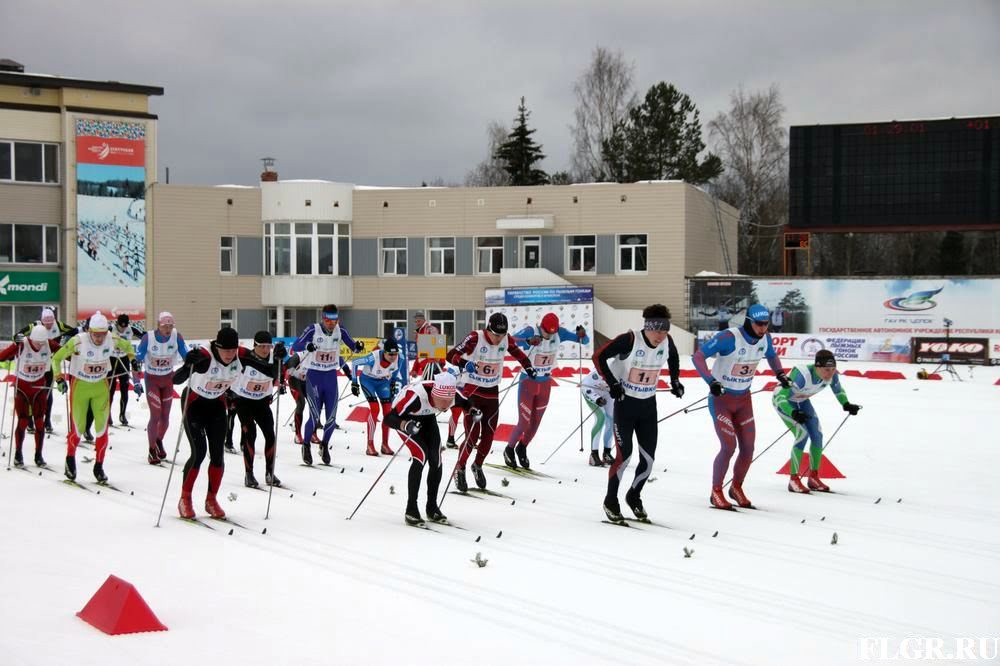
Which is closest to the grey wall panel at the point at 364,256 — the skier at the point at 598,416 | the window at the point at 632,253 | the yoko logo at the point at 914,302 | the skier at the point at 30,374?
the window at the point at 632,253

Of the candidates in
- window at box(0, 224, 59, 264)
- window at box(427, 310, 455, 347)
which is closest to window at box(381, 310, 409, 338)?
window at box(427, 310, 455, 347)

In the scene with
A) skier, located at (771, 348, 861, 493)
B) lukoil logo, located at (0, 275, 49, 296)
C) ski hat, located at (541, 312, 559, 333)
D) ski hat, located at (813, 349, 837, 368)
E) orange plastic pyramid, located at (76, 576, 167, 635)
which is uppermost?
lukoil logo, located at (0, 275, 49, 296)

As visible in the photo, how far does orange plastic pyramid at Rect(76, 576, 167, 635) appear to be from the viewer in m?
6.29

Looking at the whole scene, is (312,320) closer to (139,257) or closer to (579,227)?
(139,257)

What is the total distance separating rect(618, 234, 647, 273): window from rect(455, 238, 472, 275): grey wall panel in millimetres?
6485

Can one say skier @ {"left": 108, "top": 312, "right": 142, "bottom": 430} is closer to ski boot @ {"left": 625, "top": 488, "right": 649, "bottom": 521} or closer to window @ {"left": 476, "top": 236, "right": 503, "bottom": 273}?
ski boot @ {"left": 625, "top": 488, "right": 649, "bottom": 521}

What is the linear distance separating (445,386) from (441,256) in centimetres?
3625

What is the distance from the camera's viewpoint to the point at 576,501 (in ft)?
37.8

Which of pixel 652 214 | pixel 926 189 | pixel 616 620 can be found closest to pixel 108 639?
pixel 616 620

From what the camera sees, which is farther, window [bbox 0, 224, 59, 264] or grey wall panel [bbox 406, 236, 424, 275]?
grey wall panel [bbox 406, 236, 424, 275]

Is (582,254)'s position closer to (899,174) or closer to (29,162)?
(899,174)

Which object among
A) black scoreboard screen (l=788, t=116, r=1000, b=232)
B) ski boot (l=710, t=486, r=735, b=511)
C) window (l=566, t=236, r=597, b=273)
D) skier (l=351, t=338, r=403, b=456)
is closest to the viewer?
ski boot (l=710, t=486, r=735, b=511)

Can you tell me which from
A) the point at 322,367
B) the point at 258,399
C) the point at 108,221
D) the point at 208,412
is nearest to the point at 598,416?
the point at 322,367

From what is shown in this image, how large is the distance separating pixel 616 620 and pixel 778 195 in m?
63.2
